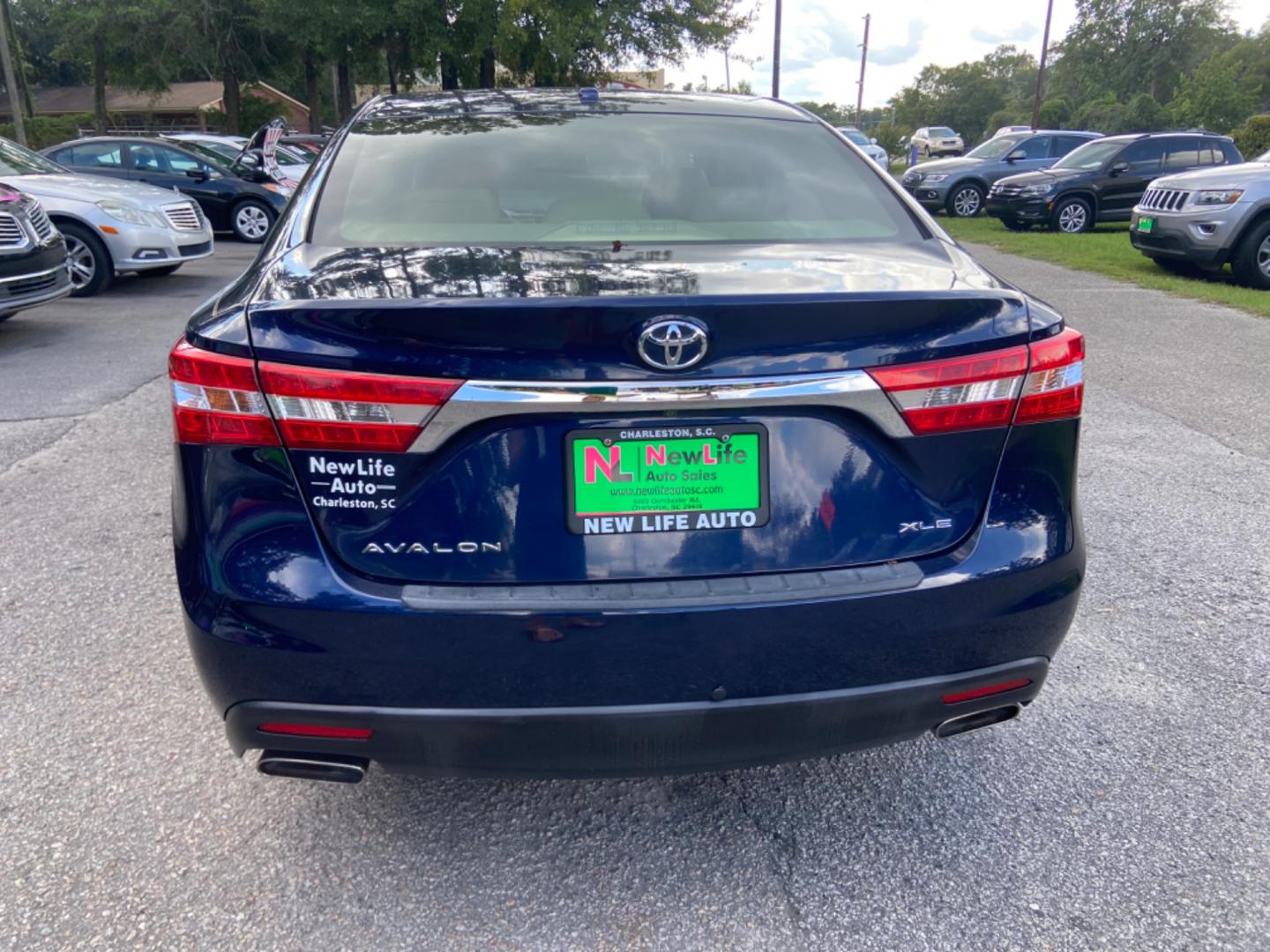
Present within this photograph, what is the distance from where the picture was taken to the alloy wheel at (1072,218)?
16.2 metres

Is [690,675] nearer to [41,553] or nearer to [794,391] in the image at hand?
[794,391]

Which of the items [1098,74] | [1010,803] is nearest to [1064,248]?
[1010,803]

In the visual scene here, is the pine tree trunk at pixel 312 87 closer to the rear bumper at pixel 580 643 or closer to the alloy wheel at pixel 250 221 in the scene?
the alloy wheel at pixel 250 221

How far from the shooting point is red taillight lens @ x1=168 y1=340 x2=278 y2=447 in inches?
69.9

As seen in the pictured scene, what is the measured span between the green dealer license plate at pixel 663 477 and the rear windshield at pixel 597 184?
0.64 metres

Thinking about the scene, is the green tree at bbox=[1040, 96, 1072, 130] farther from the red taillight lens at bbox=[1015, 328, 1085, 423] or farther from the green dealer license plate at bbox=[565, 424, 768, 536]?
the green dealer license plate at bbox=[565, 424, 768, 536]

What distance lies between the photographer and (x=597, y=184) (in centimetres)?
272

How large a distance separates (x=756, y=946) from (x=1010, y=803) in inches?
32.7

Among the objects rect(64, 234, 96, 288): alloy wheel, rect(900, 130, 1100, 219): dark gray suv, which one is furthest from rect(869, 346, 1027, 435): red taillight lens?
rect(900, 130, 1100, 219): dark gray suv

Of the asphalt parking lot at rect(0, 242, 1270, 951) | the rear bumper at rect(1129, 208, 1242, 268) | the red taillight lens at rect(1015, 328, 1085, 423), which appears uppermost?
the red taillight lens at rect(1015, 328, 1085, 423)

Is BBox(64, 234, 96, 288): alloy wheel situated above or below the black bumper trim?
below

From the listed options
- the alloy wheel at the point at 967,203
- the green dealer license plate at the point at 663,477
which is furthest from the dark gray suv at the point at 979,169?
the green dealer license plate at the point at 663,477

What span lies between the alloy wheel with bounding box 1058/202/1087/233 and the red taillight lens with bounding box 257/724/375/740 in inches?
664

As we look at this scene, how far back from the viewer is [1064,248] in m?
13.9
